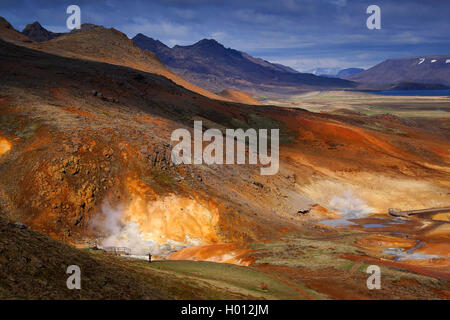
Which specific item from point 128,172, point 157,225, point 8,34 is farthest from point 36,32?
point 157,225

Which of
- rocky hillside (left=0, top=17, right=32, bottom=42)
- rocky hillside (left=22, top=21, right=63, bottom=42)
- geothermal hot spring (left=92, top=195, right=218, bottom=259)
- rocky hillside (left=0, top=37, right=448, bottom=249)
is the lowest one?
geothermal hot spring (left=92, top=195, right=218, bottom=259)

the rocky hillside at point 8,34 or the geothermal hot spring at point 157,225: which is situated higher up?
the rocky hillside at point 8,34

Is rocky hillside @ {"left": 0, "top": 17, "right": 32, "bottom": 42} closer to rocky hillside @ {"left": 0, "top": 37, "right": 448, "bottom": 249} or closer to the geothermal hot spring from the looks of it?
rocky hillside @ {"left": 0, "top": 37, "right": 448, "bottom": 249}

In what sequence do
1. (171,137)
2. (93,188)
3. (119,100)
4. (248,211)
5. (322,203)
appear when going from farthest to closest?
(119,100), (322,203), (171,137), (248,211), (93,188)

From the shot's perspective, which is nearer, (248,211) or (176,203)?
(176,203)

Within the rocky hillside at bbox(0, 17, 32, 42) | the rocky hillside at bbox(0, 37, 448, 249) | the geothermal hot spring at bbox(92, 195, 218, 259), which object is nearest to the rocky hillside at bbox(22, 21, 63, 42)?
the rocky hillside at bbox(0, 17, 32, 42)

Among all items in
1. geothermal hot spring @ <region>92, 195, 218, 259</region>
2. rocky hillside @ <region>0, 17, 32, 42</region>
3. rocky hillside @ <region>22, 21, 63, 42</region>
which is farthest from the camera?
rocky hillside @ <region>22, 21, 63, 42</region>

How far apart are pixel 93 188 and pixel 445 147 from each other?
63.4 metres

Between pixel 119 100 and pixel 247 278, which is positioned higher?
pixel 119 100

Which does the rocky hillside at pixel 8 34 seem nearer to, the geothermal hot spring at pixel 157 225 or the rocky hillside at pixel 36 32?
the rocky hillside at pixel 36 32

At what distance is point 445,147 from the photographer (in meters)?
69.4

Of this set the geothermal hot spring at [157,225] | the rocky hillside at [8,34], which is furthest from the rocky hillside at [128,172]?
the rocky hillside at [8,34]

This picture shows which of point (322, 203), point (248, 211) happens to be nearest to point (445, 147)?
point (322, 203)
